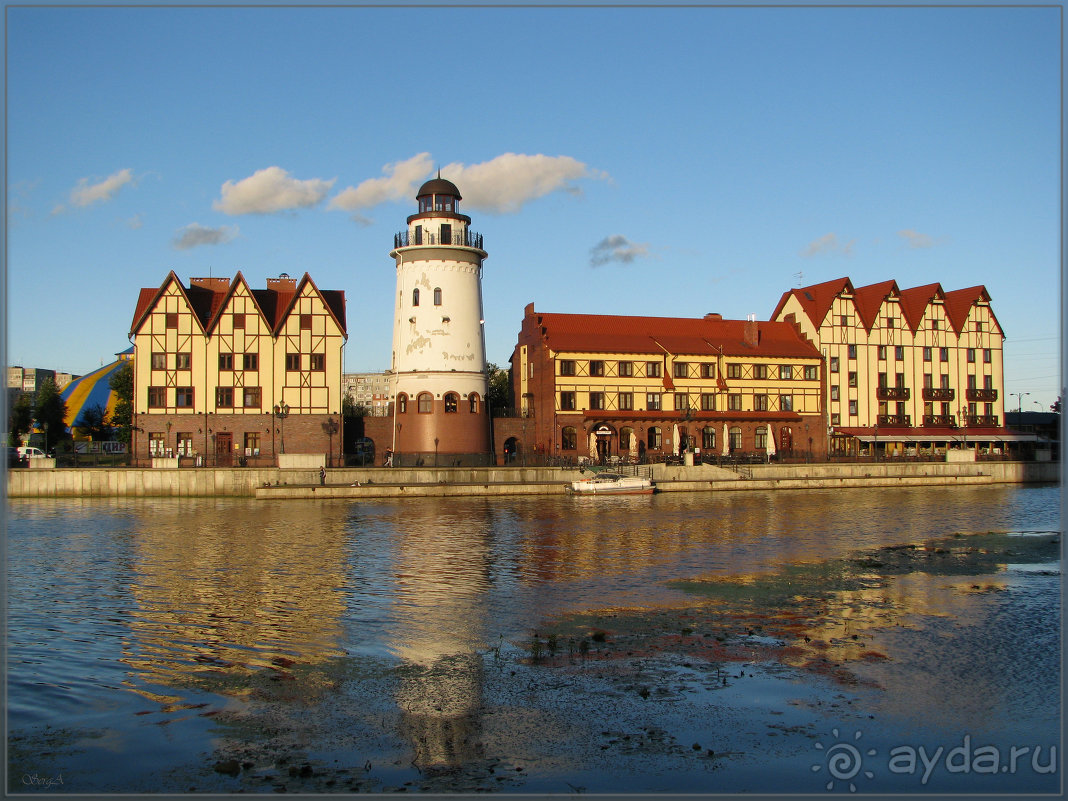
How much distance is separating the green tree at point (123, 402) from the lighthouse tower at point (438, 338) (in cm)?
2654

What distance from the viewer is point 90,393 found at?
289ft

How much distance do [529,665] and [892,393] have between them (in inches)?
2473

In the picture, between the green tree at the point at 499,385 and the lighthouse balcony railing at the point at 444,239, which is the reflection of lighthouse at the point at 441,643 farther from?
the green tree at the point at 499,385

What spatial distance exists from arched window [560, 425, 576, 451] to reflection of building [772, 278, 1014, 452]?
2152cm

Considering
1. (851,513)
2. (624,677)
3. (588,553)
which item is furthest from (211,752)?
(851,513)

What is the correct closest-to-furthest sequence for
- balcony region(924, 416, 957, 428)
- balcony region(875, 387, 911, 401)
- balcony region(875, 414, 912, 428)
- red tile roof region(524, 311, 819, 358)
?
red tile roof region(524, 311, 819, 358) < balcony region(875, 414, 912, 428) < balcony region(875, 387, 911, 401) < balcony region(924, 416, 957, 428)

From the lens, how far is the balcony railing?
72.2 metres

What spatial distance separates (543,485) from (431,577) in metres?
29.3

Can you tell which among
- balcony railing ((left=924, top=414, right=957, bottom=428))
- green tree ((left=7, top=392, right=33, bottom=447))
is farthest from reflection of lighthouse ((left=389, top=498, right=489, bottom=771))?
green tree ((left=7, top=392, right=33, bottom=447))

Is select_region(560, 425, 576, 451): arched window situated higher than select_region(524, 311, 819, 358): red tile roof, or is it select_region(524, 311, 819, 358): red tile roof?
select_region(524, 311, 819, 358): red tile roof

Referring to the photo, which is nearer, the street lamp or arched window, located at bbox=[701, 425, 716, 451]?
the street lamp

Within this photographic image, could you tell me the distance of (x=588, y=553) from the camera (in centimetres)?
3023

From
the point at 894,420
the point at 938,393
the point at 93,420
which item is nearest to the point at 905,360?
the point at 938,393

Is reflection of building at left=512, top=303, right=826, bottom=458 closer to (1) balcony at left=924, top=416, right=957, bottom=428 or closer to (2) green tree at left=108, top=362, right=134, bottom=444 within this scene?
(1) balcony at left=924, top=416, right=957, bottom=428
